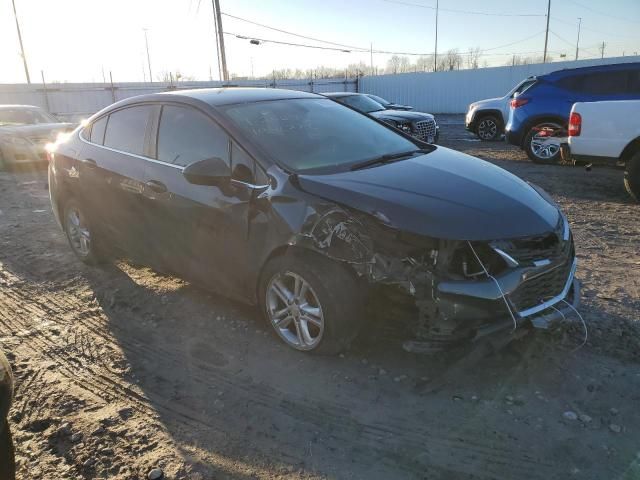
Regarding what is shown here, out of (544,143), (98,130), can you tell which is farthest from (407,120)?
(98,130)

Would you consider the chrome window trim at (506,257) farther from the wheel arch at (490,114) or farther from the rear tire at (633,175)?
the wheel arch at (490,114)

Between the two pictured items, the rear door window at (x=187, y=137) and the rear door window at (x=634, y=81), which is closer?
the rear door window at (x=187, y=137)

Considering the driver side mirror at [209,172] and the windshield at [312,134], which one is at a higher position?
the windshield at [312,134]

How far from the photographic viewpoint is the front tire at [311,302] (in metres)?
2.91

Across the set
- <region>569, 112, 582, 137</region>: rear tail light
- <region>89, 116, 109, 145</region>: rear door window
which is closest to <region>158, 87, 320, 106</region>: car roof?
<region>89, 116, 109, 145</region>: rear door window

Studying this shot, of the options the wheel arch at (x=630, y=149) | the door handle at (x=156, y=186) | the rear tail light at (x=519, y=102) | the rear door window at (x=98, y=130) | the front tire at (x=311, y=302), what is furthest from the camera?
the rear tail light at (x=519, y=102)

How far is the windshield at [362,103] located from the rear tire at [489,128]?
3.27m

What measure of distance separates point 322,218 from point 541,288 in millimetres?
1322

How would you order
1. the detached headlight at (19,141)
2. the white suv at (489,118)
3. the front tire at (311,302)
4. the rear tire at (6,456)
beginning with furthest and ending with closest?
the white suv at (489,118) → the detached headlight at (19,141) → the front tire at (311,302) → the rear tire at (6,456)

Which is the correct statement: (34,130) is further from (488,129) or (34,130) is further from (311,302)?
A: (488,129)

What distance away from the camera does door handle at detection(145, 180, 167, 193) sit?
12.5 ft

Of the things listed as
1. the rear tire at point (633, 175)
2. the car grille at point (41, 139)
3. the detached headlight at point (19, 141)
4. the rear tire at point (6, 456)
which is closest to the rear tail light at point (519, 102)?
the rear tire at point (633, 175)

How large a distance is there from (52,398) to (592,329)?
3500 millimetres

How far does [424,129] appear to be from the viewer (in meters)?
12.5
